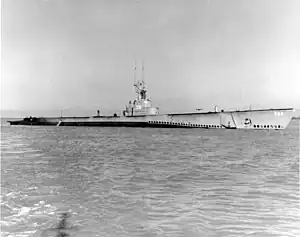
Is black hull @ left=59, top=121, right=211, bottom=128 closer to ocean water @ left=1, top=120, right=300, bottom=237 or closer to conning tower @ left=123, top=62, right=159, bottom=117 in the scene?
conning tower @ left=123, top=62, right=159, bottom=117

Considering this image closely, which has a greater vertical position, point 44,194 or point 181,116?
point 181,116

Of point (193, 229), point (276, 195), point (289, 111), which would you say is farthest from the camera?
point (289, 111)

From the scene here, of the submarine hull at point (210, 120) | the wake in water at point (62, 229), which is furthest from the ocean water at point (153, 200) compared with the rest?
the submarine hull at point (210, 120)

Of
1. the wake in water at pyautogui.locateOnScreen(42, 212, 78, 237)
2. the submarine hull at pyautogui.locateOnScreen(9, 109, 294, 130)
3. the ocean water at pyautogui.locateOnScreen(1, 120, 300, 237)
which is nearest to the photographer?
the wake in water at pyautogui.locateOnScreen(42, 212, 78, 237)

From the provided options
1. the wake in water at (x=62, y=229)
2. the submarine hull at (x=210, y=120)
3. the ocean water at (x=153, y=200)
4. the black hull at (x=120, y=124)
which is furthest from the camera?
the black hull at (x=120, y=124)

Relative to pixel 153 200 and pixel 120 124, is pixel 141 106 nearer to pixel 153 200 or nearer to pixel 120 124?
pixel 120 124

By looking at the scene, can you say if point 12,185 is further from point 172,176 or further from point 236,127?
point 236,127

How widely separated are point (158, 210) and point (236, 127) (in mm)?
44434

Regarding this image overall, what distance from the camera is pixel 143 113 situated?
5841 cm

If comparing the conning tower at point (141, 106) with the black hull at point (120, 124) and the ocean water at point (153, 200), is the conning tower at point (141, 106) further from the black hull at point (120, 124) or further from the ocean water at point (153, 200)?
the ocean water at point (153, 200)

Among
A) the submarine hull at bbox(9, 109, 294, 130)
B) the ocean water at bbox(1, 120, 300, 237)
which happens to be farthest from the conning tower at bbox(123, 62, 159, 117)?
the ocean water at bbox(1, 120, 300, 237)

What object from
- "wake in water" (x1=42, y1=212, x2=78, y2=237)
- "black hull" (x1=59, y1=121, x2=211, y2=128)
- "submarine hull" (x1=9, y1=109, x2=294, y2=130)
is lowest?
"wake in water" (x1=42, y1=212, x2=78, y2=237)

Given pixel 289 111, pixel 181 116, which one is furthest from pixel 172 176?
pixel 181 116

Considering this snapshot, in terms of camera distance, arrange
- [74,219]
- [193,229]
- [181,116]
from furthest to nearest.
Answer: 1. [181,116]
2. [74,219]
3. [193,229]
